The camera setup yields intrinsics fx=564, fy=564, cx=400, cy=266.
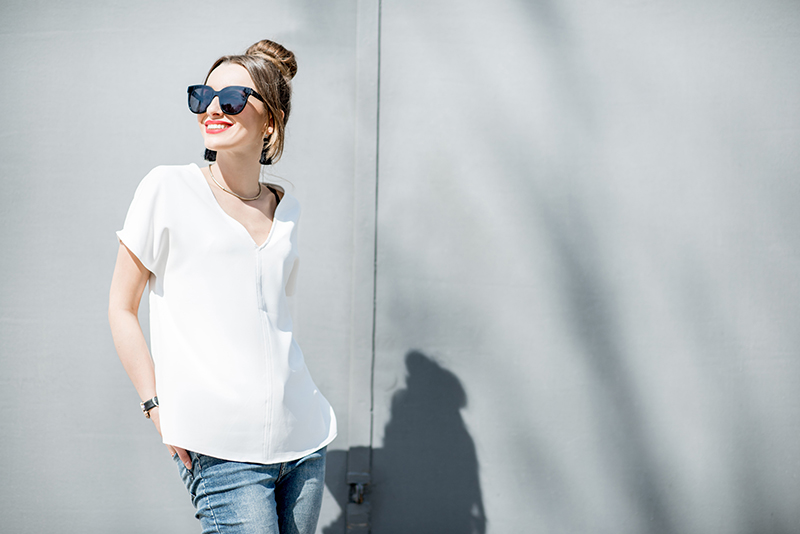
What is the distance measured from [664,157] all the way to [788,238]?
0.66 metres

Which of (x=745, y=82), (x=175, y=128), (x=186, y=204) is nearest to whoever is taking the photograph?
(x=186, y=204)

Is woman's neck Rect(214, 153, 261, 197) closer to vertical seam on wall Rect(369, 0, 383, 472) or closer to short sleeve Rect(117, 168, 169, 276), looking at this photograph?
short sleeve Rect(117, 168, 169, 276)

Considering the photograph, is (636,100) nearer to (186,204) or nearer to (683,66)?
(683,66)

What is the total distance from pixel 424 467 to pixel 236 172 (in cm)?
153

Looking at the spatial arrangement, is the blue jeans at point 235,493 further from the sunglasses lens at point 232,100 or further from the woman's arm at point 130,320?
the sunglasses lens at point 232,100

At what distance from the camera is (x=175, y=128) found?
229 centimetres

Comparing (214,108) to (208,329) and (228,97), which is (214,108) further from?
(208,329)

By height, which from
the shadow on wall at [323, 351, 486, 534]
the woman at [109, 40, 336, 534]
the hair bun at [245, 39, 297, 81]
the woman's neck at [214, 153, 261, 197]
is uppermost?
the hair bun at [245, 39, 297, 81]

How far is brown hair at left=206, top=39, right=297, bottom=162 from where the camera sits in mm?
1396

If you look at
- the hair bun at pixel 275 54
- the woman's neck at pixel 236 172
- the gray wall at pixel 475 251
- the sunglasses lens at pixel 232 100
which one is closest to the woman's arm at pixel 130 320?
the woman's neck at pixel 236 172

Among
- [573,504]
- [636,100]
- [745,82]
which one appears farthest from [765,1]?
[573,504]

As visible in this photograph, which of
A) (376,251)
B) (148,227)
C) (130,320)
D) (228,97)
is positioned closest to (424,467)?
(376,251)

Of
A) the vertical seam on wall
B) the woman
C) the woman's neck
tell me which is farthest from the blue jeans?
the vertical seam on wall

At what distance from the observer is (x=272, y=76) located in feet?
4.64
